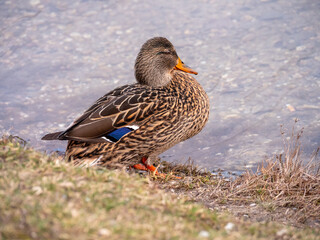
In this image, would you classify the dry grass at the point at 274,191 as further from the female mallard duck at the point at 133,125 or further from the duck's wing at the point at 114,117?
the duck's wing at the point at 114,117

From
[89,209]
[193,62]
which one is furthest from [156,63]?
[193,62]

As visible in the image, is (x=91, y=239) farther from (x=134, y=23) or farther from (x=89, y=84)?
(x=134, y=23)

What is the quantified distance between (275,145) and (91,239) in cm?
433

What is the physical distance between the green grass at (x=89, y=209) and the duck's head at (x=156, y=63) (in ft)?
6.23

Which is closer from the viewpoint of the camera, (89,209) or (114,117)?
(89,209)

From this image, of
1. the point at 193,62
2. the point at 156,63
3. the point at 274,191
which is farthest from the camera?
the point at 193,62

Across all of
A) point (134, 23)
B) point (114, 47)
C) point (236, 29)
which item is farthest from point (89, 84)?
point (236, 29)

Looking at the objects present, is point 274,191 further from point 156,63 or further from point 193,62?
point 193,62

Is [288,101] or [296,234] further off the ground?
[296,234]

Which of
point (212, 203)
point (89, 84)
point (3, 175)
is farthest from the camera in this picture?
point (89, 84)

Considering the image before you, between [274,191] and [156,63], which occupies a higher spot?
[156,63]

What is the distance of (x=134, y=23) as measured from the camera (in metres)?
9.44

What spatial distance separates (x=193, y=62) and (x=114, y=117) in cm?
368

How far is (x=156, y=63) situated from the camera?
5.40m
